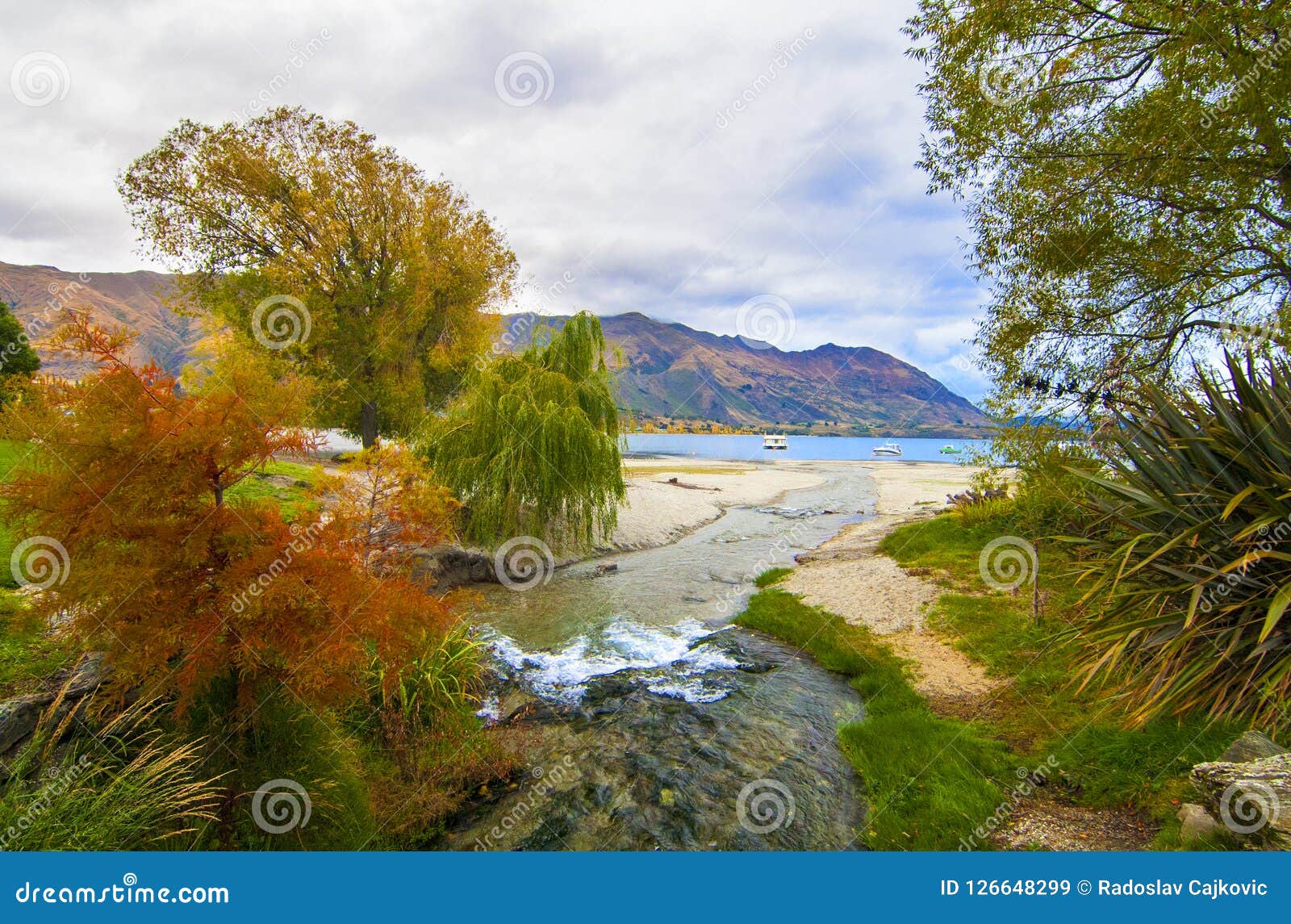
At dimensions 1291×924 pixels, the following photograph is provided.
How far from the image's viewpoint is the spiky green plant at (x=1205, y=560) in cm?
499

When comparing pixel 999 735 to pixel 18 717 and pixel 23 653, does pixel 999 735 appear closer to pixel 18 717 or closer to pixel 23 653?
pixel 18 717

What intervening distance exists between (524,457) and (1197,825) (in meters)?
12.8

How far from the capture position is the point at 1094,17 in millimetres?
8164

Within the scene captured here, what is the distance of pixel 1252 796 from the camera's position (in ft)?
12.0

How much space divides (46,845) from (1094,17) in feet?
47.3

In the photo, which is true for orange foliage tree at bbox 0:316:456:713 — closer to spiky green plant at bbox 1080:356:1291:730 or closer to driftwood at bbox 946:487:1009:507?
spiky green plant at bbox 1080:356:1291:730

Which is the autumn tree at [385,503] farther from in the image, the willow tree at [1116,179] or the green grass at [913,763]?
the willow tree at [1116,179]

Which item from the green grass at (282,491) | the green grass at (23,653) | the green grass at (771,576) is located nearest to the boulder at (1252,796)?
the green grass at (282,491)

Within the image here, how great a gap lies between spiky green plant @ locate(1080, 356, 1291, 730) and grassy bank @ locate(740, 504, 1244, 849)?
1.32ft

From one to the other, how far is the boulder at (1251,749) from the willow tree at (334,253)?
21.8 m

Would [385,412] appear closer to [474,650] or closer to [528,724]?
[474,650]

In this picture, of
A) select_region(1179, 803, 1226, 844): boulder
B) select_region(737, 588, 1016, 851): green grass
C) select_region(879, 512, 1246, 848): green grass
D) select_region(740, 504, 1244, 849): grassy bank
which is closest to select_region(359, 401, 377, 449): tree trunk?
select_region(740, 504, 1244, 849): grassy bank

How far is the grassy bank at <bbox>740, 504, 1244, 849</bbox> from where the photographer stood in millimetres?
4918

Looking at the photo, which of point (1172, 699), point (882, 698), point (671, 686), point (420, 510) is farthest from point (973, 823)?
point (420, 510)
